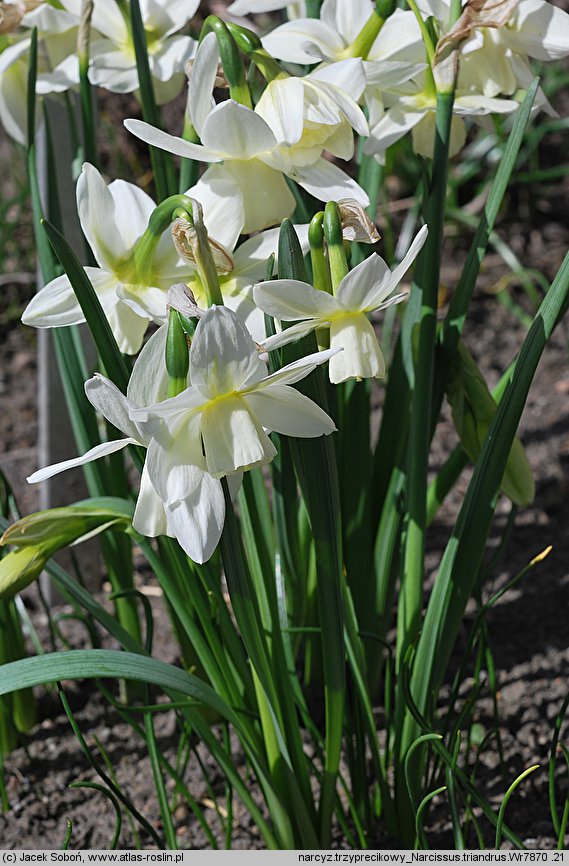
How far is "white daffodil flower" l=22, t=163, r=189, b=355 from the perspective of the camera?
711 millimetres

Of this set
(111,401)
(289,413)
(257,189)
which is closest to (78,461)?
(111,401)

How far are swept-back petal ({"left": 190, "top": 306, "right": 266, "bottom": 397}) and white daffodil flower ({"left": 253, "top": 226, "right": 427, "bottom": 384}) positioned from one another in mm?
38

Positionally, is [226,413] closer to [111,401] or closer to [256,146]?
[111,401]

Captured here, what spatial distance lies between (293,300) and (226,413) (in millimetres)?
96

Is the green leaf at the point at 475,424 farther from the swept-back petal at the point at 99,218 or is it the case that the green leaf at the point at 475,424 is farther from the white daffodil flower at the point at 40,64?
the white daffodil flower at the point at 40,64

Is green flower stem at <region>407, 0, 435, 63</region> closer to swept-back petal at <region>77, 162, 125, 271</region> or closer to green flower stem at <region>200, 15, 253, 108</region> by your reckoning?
green flower stem at <region>200, 15, 253, 108</region>

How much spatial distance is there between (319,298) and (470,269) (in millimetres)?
316

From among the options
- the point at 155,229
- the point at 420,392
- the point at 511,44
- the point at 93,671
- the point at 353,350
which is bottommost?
the point at 93,671

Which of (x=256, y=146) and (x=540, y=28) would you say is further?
(x=540, y=28)

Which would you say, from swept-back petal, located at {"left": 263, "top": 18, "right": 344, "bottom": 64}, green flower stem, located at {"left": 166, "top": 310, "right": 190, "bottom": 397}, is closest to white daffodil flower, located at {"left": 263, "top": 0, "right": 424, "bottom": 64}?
swept-back petal, located at {"left": 263, "top": 18, "right": 344, "bottom": 64}

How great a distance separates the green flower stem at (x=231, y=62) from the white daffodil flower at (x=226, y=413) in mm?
241

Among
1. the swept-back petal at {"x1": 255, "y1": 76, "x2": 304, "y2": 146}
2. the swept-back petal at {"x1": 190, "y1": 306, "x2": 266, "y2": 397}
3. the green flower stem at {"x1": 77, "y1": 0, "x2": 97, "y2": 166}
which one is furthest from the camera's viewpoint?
the green flower stem at {"x1": 77, "y1": 0, "x2": 97, "y2": 166}

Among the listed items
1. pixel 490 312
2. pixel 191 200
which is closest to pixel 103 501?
pixel 191 200

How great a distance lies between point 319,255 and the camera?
0.68 meters
